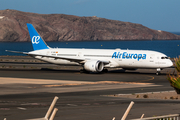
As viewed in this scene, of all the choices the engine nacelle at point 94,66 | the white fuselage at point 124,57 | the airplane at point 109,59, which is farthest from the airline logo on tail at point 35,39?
the engine nacelle at point 94,66

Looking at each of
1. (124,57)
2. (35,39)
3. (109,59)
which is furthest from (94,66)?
(35,39)

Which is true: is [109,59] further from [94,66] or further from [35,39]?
[35,39]

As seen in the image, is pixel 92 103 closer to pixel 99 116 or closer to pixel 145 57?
pixel 99 116

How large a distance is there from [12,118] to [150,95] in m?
16.2

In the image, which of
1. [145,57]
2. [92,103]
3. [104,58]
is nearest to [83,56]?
[104,58]

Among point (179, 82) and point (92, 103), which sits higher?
point (179, 82)

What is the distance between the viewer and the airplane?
53.6 meters

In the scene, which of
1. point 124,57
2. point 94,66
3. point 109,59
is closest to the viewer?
point 94,66

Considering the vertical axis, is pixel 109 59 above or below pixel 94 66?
above

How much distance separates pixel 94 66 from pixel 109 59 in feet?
10.9

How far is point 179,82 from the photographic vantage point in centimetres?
2308

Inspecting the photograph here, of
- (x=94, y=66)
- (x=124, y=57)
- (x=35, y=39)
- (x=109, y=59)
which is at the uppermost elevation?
(x=35, y=39)

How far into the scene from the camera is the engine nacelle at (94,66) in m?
54.3

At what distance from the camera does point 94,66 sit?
54.3 metres
